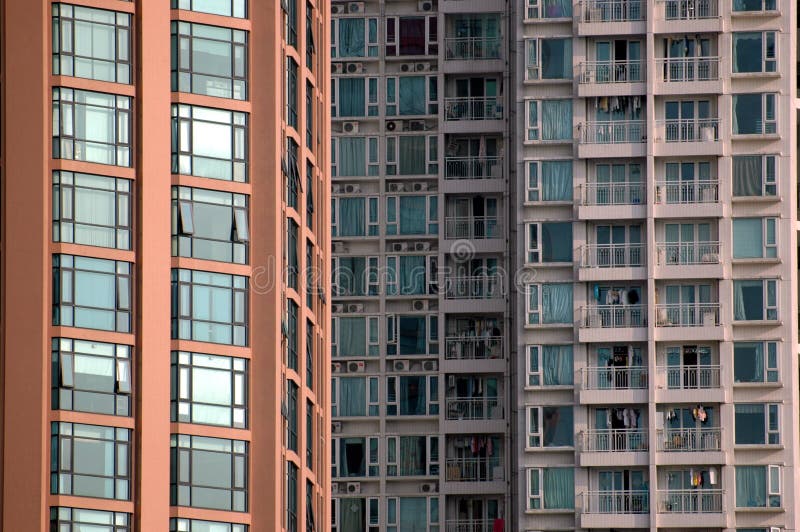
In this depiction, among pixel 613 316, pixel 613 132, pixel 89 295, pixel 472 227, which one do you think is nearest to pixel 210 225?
pixel 89 295

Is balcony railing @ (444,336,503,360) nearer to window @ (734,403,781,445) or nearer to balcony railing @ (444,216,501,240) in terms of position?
balcony railing @ (444,216,501,240)

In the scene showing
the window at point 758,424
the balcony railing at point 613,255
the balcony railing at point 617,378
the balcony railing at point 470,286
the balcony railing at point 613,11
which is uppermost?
the balcony railing at point 613,11

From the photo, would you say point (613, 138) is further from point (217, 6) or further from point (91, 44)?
point (91, 44)

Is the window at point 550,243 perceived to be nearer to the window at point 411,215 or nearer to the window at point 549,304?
the window at point 549,304

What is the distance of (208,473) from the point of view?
82375 millimetres

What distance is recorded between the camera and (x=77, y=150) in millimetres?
82000

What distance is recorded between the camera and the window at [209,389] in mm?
82500

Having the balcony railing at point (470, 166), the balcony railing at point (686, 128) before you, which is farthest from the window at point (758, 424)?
the balcony railing at point (470, 166)

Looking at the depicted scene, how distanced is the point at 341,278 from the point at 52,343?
2411 centimetres

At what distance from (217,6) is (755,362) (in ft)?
83.8

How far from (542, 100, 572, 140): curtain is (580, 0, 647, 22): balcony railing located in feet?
10.6

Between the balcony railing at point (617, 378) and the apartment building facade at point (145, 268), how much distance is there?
625 inches

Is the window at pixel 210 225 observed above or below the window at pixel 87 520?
above

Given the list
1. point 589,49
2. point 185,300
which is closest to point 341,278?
point 589,49
